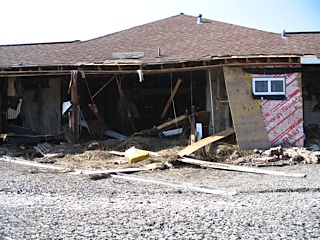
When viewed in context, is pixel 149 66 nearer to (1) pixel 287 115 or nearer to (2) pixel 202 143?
(2) pixel 202 143

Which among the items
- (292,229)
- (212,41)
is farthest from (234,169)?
(212,41)

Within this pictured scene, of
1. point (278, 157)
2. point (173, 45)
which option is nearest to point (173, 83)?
point (173, 45)

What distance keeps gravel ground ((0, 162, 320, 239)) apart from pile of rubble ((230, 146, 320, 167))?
1.54m

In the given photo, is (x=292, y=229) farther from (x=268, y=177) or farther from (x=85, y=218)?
(x=268, y=177)

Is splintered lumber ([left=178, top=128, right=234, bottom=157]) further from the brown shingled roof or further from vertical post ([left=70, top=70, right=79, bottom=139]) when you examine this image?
vertical post ([left=70, top=70, right=79, bottom=139])

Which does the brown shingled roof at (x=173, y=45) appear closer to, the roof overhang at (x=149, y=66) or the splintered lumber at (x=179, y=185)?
the roof overhang at (x=149, y=66)

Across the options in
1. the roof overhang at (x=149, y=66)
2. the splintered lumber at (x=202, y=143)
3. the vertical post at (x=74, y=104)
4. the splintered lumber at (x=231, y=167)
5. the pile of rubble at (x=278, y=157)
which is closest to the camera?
the splintered lumber at (x=231, y=167)

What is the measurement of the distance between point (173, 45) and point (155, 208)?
32.0 ft

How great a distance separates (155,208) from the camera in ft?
16.7

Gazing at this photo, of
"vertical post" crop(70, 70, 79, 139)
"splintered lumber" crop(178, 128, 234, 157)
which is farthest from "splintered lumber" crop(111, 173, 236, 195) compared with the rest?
"vertical post" crop(70, 70, 79, 139)

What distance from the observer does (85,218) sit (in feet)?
14.9

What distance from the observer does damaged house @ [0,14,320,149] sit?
1133cm

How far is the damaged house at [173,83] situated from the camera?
446 inches

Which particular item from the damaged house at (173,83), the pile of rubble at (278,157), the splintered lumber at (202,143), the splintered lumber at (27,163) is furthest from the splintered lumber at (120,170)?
the damaged house at (173,83)
